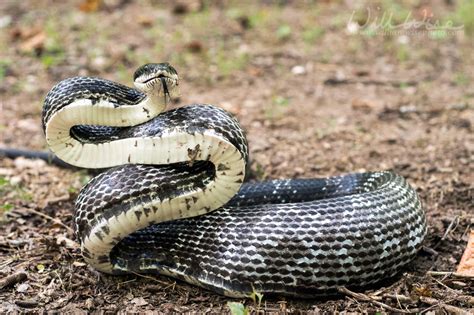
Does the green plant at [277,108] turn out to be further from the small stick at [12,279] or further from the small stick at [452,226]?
the small stick at [12,279]

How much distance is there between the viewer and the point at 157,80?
4.81m

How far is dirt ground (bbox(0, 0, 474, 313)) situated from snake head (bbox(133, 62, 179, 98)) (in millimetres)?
1618

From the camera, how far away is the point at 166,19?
43.7 ft

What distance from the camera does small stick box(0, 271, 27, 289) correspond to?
5.14 metres

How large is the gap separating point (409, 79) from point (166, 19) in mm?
5374

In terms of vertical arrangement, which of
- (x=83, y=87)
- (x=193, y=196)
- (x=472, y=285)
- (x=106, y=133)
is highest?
(x=83, y=87)

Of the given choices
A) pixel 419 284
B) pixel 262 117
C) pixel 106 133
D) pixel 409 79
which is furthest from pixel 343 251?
pixel 409 79

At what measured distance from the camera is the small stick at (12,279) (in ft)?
16.9

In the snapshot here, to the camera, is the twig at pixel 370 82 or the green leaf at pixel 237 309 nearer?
the green leaf at pixel 237 309

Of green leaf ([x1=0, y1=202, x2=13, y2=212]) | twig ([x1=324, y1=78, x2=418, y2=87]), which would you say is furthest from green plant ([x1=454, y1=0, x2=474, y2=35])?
green leaf ([x1=0, y1=202, x2=13, y2=212])

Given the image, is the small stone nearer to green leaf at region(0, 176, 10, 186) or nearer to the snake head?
green leaf at region(0, 176, 10, 186)

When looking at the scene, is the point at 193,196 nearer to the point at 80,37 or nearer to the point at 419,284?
the point at 419,284

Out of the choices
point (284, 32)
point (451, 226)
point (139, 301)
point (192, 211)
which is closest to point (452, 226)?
point (451, 226)

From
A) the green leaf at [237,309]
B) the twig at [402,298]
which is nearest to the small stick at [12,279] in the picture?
the green leaf at [237,309]
